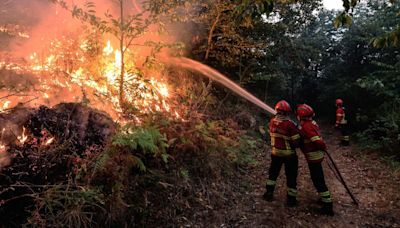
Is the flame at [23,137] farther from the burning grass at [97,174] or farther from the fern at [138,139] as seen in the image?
the fern at [138,139]

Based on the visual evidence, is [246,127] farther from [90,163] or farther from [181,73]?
[90,163]

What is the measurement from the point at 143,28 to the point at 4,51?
3.04m

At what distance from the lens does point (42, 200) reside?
358 cm

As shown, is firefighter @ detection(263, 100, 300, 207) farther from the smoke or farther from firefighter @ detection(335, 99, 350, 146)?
firefighter @ detection(335, 99, 350, 146)

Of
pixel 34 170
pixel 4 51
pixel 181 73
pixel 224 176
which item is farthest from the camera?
pixel 181 73

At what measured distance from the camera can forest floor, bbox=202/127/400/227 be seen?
5.07 meters

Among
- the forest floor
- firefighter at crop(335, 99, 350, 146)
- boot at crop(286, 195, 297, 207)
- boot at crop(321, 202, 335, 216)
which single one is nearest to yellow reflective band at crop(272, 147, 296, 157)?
boot at crop(286, 195, 297, 207)

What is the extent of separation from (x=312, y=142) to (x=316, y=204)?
1.35 meters

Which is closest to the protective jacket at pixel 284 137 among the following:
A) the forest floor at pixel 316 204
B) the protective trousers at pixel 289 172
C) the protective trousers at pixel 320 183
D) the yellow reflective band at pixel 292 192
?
the protective trousers at pixel 289 172

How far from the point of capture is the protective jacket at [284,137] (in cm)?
564

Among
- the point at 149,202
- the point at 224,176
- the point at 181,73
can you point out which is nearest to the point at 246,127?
the point at 181,73

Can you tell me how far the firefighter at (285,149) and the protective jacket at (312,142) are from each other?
0.49 feet

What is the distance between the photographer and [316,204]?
227 inches

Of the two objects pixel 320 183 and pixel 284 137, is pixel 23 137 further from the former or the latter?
pixel 320 183
